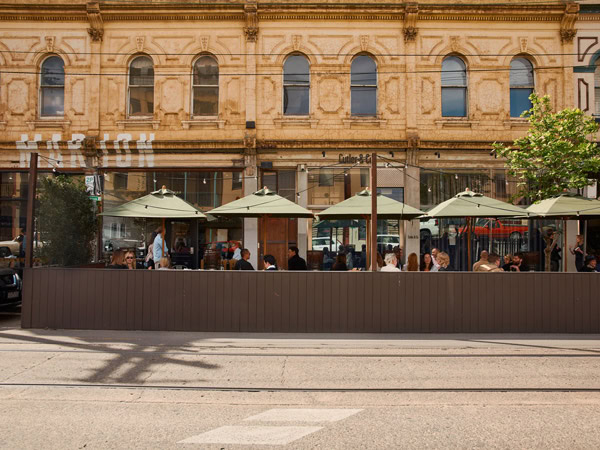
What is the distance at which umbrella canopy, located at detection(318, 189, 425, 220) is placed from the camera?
12000mm

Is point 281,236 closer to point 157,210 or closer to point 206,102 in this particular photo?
point 157,210

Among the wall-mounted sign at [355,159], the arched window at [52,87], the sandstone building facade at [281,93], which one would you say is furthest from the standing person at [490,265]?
the arched window at [52,87]

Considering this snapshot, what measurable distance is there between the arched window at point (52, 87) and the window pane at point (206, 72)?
4396 millimetres

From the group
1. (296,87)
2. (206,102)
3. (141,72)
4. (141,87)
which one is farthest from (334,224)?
(141,72)

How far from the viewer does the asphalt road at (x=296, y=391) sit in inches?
184

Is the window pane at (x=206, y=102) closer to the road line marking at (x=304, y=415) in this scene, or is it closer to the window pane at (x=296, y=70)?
the window pane at (x=296, y=70)

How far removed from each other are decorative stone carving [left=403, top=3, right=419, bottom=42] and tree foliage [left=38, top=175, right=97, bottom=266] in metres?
11.0

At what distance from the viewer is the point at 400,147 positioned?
1609 cm

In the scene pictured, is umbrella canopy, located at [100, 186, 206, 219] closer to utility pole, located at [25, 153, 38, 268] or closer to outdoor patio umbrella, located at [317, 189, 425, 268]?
utility pole, located at [25, 153, 38, 268]

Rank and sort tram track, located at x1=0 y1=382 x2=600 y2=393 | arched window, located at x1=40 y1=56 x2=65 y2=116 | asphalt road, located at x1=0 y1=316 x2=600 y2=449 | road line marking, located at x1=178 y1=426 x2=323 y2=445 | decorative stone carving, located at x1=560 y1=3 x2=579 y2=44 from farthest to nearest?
arched window, located at x1=40 y1=56 x2=65 y2=116 < decorative stone carving, located at x1=560 y1=3 x2=579 y2=44 < tram track, located at x1=0 y1=382 x2=600 y2=393 < asphalt road, located at x1=0 y1=316 x2=600 y2=449 < road line marking, located at x1=178 y1=426 x2=323 y2=445

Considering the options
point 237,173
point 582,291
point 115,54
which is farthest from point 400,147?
point 115,54

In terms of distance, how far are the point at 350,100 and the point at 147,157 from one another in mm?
6774

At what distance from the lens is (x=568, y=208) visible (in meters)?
11.9

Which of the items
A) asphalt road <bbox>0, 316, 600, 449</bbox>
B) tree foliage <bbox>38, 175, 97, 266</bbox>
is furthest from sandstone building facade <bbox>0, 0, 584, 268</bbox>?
asphalt road <bbox>0, 316, 600, 449</bbox>
